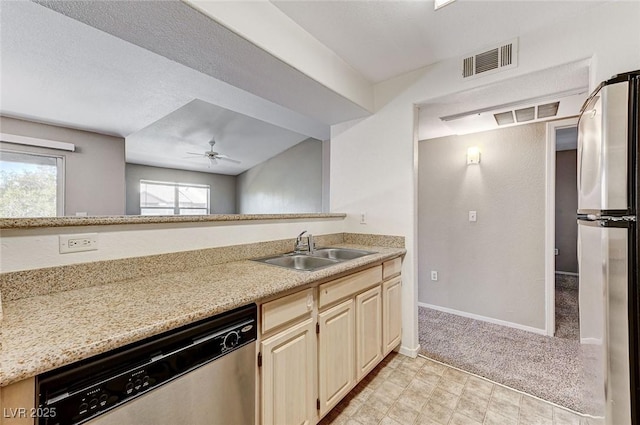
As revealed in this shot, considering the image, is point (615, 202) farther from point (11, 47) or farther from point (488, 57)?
point (11, 47)

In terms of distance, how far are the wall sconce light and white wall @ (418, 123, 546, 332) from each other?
5cm

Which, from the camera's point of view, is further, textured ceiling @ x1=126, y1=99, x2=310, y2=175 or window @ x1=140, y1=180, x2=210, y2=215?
window @ x1=140, y1=180, x2=210, y2=215

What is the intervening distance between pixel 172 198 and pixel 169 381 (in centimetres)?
773

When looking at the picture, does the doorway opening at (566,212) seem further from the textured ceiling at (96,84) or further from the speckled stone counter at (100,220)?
the speckled stone counter at (100,220)

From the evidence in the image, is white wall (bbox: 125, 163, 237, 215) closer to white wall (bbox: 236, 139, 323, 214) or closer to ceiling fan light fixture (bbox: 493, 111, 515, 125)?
white wall (bbox: 236, 139, 323, 214)

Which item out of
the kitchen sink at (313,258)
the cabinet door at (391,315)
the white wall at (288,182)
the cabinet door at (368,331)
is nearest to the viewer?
the cabinet door at (368,331)

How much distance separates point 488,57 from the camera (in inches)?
76.4

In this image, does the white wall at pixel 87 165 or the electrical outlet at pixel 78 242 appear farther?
the white wall at pixel 87 165

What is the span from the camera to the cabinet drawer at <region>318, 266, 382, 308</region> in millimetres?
1511

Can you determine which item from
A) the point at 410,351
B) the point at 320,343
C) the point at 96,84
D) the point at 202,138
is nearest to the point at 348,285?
the point at 320,343

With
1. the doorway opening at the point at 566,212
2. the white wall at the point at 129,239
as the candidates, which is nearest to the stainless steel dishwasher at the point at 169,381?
the white wall at the point at 129,239

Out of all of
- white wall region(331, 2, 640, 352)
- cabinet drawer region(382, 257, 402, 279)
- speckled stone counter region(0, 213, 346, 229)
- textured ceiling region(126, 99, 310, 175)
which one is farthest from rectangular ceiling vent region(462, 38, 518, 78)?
textured ceiling region(126, 99, 310, 175)

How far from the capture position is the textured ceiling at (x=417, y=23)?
1602 millimetres

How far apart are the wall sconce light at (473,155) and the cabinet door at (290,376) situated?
2.65 m
